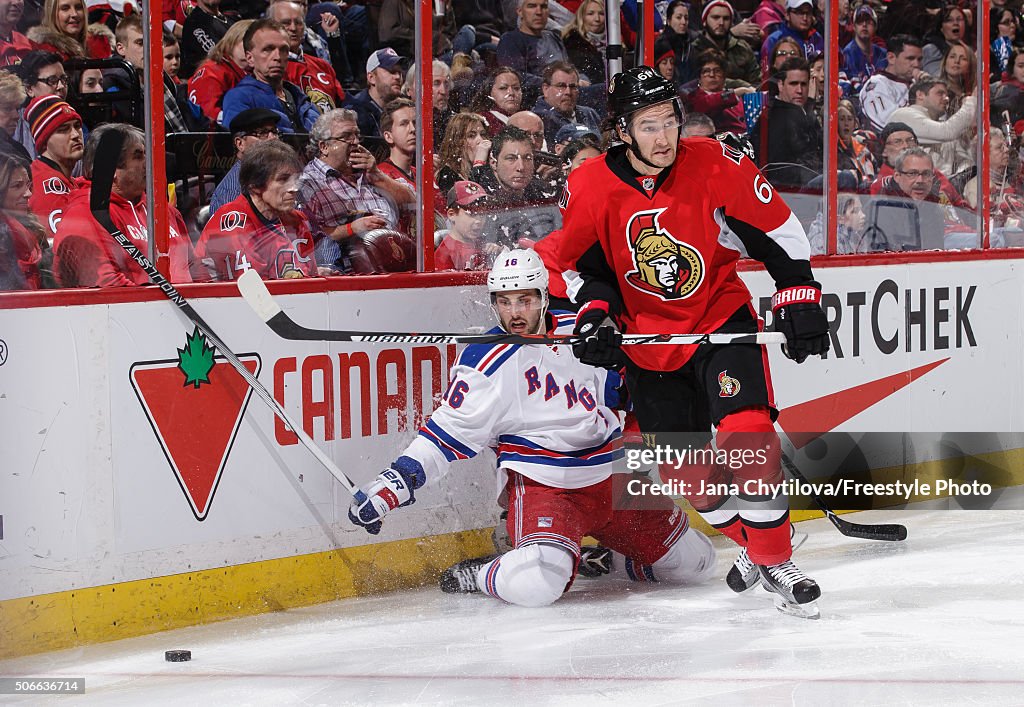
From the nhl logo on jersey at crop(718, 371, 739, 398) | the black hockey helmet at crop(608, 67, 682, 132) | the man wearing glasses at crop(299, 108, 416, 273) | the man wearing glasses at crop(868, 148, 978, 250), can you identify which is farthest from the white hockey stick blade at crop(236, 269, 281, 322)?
the man wearing glasses at crop(868, 148, 978, 250)

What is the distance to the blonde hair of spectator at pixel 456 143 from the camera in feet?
13.2

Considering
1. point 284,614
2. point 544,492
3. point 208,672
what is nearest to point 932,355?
point 544,492

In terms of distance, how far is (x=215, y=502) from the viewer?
3.50m

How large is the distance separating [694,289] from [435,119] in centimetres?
92

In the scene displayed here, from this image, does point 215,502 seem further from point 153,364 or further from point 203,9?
point 203,9

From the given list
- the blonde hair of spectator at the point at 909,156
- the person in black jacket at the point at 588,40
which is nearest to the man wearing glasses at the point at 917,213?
the blonde hair of spectator at the point at 909,156

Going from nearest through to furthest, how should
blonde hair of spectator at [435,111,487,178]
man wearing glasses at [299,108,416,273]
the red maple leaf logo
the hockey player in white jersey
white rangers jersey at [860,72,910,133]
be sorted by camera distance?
the red maple leaf logo
the hockey player in white jersey
man wearing glasses at [299,108,416,273]
blonde hair of spectator at [435,111,487,178]
white rangers jersey at [860,72,910,133]

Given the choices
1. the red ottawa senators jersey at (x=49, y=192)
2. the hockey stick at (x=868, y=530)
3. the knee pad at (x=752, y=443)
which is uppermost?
the red ottawa senators jersey at (x=49, y=192)

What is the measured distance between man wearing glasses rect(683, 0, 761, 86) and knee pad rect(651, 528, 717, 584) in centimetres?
149

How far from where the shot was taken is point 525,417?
368 cm

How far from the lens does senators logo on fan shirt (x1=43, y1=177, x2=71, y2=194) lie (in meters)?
3.23

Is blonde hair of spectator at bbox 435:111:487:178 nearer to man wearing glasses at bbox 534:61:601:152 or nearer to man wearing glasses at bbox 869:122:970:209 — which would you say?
man wearing glasses at bbox 534:61:601:152

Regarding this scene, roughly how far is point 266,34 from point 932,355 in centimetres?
256

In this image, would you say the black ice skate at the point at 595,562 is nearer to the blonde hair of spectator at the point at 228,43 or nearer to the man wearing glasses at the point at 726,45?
the man wearing glasses at the point at 726,45
